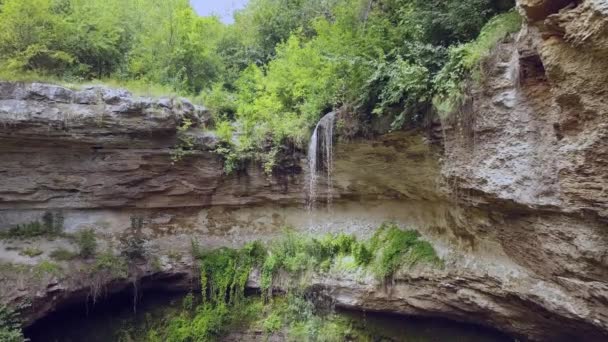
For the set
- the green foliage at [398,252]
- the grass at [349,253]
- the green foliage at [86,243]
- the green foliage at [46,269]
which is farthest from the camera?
the green foliage at [86,243]

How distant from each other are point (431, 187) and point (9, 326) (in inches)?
290

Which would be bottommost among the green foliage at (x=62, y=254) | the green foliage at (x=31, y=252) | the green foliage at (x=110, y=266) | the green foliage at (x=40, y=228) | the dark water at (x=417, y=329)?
the dark water at (x=417, y=329)

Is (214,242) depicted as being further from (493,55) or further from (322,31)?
(493,55)

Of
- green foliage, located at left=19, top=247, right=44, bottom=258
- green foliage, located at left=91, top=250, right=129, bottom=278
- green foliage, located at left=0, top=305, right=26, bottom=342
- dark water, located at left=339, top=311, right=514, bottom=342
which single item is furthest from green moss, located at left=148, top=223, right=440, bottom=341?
green foliage, located at left=19, top=247, right=44, bottom=258

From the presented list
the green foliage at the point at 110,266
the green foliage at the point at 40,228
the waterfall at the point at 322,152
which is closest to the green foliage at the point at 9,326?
the green foliage at the point at 110,266

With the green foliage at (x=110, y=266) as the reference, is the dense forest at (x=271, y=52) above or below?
above

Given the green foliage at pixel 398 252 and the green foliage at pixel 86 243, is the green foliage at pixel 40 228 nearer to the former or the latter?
the green foliage at pixel 86 243

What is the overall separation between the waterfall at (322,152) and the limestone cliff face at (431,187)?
22cm

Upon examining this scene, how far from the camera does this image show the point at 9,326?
6.98 metres

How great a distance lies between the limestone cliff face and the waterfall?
220 mm

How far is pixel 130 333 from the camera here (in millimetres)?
8797

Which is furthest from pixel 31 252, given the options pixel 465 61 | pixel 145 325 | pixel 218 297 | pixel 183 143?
pixel 465 61

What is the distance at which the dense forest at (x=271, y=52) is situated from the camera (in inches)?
251

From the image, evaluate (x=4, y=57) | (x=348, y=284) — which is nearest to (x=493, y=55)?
(x=348, y=284)
